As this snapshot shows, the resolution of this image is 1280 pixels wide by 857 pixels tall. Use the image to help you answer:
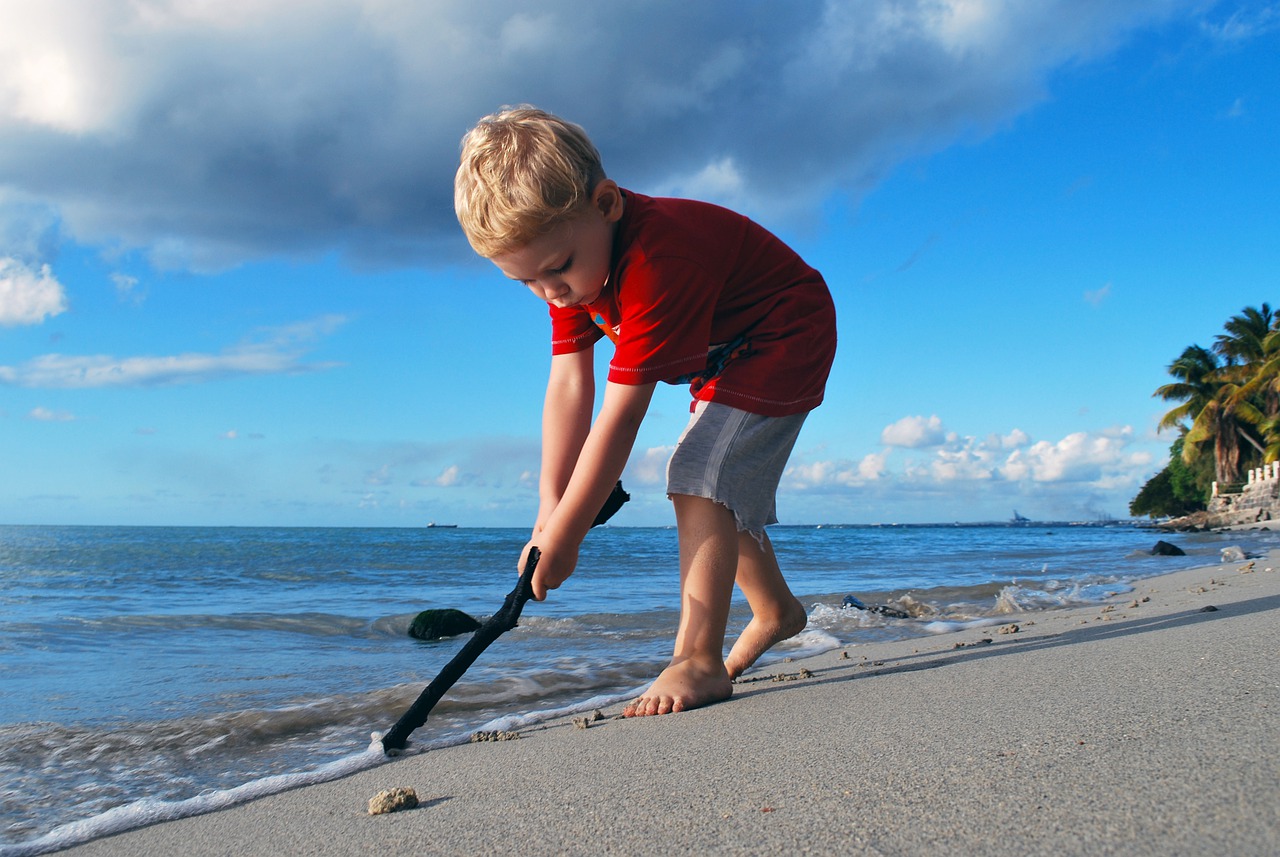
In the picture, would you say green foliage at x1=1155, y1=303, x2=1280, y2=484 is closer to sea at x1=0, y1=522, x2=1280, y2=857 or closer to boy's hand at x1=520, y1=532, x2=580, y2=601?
sea at x1=0, y1=522, x2=1280, y2=857

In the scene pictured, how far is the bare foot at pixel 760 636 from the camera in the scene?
2.52 m

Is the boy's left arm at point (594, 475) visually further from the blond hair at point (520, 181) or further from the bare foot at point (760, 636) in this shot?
the bare foot at point (760, 636)

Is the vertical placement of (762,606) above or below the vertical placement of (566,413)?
below

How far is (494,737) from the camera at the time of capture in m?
2.09

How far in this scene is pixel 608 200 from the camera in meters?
1.99

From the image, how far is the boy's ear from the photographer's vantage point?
1958mm

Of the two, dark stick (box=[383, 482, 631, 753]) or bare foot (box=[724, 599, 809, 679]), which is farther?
bare foot (box=[724, 599, 809, 679])

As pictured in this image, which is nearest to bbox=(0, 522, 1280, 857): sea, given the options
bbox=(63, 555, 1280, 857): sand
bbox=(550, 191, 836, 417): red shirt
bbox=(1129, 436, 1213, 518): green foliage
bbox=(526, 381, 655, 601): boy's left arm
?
bbox=(63, 555, 1280, 857): sand

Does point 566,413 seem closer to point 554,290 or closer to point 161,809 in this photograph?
point 554,290

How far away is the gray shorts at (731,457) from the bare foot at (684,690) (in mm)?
375

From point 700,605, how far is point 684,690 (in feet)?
0.69

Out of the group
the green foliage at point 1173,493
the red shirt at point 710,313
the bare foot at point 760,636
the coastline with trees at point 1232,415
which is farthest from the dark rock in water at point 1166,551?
the green foliage at point 1173,493

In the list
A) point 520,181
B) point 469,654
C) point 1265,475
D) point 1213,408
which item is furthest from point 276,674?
point 1213,408

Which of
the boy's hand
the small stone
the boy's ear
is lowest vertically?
the small stone
